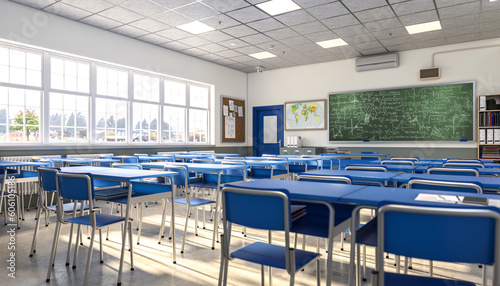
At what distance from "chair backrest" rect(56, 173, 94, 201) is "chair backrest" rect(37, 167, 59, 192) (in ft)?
0.50

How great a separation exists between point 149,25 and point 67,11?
4.31 feet

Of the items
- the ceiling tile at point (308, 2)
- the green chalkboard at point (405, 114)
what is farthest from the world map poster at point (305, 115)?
the ceiling tile at point (308, 2)

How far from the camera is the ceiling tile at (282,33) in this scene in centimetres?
647

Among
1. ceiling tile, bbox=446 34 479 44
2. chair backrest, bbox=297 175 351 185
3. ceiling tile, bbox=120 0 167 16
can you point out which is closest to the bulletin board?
ceiling tile, bbox=120 0 167 16

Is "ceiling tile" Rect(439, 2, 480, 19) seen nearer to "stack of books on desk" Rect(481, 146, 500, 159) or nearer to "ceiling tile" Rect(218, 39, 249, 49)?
"stack of books on desk" Rect(481, 146, 500, 159)

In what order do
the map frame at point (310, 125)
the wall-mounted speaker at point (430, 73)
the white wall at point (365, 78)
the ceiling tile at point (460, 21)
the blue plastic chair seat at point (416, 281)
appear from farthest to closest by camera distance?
the map frame at point (310, 125) → the wall-mounted speaker at point (430, 73) → the white wall at point (365, 78) → the ceiling tile at point (460, 21) → the blue plastic chair seat at point (416, 281)

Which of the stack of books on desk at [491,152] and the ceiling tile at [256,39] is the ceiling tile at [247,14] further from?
the stack of books on desk at [491,152]

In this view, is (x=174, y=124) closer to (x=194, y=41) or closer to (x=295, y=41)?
(x=194, y=41)

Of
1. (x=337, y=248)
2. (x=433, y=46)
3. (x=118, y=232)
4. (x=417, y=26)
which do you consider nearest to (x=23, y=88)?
(x=118, y=232)

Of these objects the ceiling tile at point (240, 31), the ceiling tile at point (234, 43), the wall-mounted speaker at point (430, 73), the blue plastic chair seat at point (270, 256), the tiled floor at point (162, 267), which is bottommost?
the tiled floor at point (162, 267)

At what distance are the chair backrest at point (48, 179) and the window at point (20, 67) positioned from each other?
358 cm

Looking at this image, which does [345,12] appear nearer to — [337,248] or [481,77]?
[481,77]

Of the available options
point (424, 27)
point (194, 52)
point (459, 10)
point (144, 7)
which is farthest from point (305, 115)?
point (144, 7)

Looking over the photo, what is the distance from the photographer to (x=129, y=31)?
21.3ft
